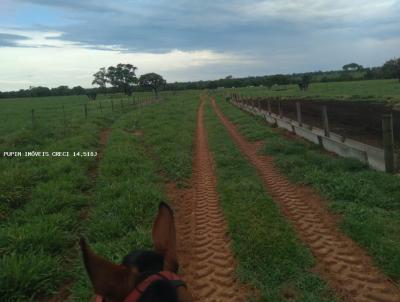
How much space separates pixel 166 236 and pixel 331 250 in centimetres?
333

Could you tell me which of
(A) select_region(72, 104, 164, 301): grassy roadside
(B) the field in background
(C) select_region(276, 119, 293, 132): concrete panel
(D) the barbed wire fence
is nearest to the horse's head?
(A) select_region(72, 104, 164, 301): grassy roadside

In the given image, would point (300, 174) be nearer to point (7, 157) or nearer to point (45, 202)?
point (45, 202)

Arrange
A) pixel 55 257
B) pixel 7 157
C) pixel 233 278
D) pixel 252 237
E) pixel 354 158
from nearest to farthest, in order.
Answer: pixel 233 278 < pixel 55 257 < pixel 252 237 < pixel 354 158 < pixel 7 157

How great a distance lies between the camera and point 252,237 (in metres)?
4.79

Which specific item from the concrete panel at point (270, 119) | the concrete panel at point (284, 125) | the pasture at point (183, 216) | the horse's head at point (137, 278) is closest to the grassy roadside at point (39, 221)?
the pasture at point (183, 216)

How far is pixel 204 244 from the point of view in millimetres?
4766

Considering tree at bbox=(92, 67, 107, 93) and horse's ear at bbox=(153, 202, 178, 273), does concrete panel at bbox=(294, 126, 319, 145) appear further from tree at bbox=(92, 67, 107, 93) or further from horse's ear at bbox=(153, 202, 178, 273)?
tree at bbox=(92, 67, 107, 93)

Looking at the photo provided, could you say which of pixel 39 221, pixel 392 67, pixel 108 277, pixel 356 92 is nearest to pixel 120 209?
pixel 39 221

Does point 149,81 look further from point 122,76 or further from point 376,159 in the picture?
point 376,159

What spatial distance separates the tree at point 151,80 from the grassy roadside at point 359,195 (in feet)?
272

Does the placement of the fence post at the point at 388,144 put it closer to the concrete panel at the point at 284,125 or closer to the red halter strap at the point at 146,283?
the red halter strap at the point at 146,283

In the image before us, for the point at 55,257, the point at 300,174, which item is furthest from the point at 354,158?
the point at 55,257

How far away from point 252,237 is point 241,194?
5.91ft

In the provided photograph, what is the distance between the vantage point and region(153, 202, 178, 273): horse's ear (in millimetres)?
1699
